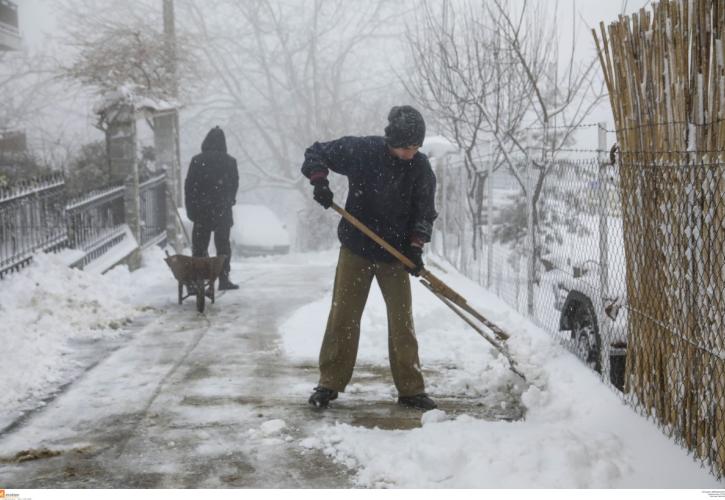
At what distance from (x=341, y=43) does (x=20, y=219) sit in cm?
2695

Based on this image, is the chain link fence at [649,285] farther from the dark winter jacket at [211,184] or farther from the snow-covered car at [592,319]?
the dark winter jacket at [211,184]

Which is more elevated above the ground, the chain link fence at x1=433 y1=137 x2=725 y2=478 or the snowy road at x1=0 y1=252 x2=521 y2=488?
the chain link fence at x1=433 y1=137 x2=725 y2=478

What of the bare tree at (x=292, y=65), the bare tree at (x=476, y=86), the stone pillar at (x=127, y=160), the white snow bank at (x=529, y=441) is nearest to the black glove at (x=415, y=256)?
the white snow bank at (x=529, y=441)

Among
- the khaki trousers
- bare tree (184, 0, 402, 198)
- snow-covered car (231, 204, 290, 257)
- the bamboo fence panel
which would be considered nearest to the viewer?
Result: the bamboo fence panel

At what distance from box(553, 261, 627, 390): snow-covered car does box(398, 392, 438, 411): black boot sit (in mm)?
1066

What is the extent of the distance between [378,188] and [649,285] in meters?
1.72

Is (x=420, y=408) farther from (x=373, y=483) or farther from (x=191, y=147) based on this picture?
(x=191, y=147)

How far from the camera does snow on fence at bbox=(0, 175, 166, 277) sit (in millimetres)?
8828

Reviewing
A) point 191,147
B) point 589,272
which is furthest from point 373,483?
point 191,147

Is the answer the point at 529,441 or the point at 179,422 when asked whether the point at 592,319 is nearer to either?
the point at 529,441

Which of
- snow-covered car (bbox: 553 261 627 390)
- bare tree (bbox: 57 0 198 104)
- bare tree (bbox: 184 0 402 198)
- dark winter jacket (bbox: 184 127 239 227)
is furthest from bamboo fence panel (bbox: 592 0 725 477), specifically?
bare tree (bbox: 184 0 402 198)

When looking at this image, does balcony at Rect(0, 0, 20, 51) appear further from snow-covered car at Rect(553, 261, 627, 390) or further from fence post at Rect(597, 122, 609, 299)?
fence post at Rect(597, 122, 609, 299)

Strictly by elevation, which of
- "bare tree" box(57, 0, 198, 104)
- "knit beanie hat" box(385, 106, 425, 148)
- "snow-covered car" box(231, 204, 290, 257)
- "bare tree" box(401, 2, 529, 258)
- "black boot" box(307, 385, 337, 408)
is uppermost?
"bare tree" box(57, 0, 198, 104)

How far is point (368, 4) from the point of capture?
35156mm
